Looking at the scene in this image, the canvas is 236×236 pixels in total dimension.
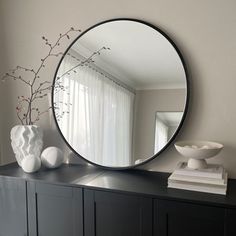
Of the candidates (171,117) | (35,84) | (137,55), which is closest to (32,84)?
(35,84)

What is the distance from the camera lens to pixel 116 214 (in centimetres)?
135

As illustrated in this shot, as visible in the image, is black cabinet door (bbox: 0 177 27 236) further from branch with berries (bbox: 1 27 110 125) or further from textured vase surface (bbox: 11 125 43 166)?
branch with berries (bbox: 1 27 110 125)

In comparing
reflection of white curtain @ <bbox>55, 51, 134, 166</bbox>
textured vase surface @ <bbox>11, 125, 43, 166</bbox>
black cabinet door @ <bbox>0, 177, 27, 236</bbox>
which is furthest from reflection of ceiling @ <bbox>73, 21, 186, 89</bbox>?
black cabinet door @ <bbox>0, 177, 27, 236</bbox>

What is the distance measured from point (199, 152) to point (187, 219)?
0.33 meters

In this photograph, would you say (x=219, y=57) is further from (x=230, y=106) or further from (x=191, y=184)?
(x=191, y=184)

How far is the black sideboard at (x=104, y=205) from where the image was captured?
1.20 metres

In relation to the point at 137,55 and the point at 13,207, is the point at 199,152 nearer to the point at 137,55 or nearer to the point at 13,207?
the point at 137,55

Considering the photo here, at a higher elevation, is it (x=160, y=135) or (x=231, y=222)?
(x=160, y=135)

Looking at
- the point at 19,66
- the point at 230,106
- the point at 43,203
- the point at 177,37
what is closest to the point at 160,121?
A: the point at 230,106

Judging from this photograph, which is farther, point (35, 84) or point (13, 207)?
point (35, 84)

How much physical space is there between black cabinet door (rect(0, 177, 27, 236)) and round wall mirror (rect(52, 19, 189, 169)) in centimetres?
43

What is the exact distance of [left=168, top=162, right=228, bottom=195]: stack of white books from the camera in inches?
50.1

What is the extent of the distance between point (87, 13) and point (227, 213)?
Answer: 1.45 m

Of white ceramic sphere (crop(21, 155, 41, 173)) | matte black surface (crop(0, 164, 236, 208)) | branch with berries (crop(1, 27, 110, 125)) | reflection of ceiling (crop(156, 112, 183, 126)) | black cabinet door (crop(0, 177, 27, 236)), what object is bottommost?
black cabinet door (crop(0, 177, 27, 236))
